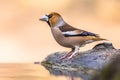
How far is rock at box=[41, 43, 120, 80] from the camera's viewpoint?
2.79 m

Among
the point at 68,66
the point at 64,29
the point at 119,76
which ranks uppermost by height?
the point at 119,76

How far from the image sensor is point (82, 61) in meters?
2.99

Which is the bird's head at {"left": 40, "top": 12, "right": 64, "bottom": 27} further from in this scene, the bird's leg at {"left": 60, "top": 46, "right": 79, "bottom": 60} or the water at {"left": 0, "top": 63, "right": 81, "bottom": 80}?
the water at {"left": 0, "top": 63, "right": 81, "bottom": 80}

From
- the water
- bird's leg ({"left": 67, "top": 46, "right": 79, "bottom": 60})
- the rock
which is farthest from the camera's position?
bird's leg ({"left": 67, "top": 46, "right": 79, "bottom": 60})

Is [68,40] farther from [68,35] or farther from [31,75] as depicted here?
[31,75]

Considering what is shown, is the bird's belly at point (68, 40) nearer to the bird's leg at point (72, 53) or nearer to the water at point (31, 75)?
the bird's leg at point (72, 53)

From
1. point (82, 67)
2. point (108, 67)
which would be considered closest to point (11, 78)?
point (82, 67)

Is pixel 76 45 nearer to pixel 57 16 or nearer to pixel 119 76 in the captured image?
pixel 57 16

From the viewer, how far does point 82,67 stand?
288 centimetres

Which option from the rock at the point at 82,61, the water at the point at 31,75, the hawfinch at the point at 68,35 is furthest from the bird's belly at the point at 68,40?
the water at the point at 31,75

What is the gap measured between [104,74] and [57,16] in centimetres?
313

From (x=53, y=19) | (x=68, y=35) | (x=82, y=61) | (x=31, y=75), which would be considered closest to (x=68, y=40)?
(x=68, y=35)

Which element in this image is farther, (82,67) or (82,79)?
(82,67)

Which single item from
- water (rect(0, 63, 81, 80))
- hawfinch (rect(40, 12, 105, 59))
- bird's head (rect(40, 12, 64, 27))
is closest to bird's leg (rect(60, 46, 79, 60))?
hawfinch (rect(40, 12, 105, 59))
